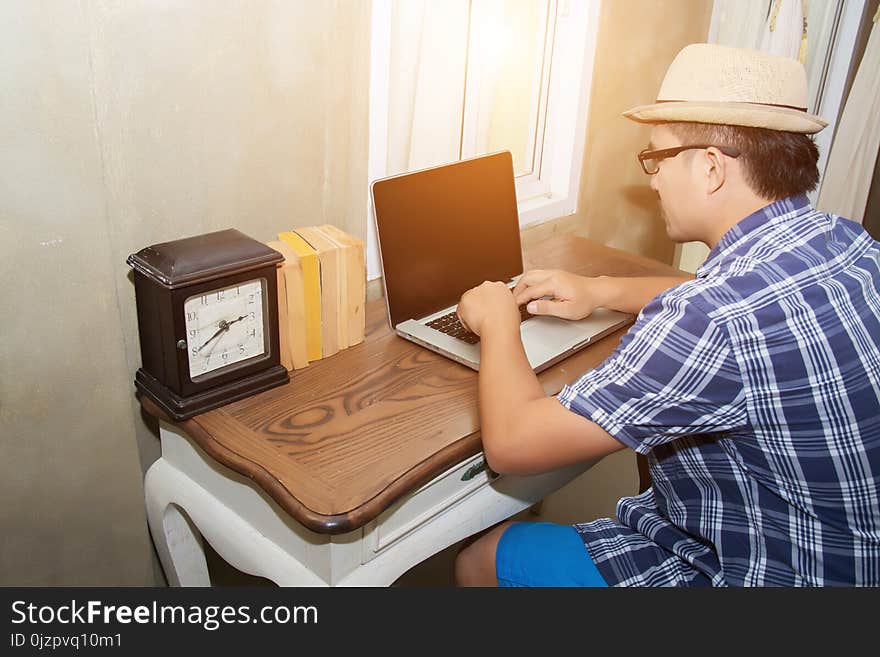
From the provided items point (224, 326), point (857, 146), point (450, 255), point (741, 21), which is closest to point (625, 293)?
point (450, 255)

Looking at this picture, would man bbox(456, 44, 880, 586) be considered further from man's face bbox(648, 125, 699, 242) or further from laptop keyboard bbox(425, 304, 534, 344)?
laptop keyboard bbox(425, 304, 534, 344)

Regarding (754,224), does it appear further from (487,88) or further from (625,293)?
(487,88)

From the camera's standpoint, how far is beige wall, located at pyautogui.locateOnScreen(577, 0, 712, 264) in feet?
7.27

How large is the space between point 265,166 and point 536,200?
99 cm

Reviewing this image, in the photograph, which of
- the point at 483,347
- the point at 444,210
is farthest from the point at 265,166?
the point at 483,347

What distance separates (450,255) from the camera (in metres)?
1.66

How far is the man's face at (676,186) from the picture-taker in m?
1.26

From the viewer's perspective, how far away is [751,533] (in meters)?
1.16

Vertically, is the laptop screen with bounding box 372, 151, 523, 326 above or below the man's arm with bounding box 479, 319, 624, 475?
above

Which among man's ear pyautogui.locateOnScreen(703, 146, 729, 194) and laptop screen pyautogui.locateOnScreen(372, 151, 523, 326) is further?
Result: laptop screen pyautogui.locateOnScreen(372, 151, 523, 326)

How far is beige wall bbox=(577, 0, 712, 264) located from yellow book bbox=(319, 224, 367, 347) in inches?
42.0

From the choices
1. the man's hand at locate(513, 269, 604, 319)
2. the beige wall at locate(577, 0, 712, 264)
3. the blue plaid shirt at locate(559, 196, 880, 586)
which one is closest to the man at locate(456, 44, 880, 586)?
the blue plaid shirt at locate(559, 196, 880, 586)

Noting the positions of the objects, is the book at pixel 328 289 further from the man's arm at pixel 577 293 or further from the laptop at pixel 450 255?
the man's arm at pixel 577 293

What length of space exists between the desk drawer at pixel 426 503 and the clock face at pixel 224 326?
360 millimetres
